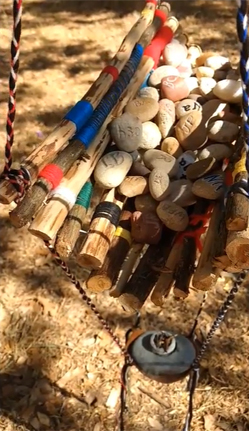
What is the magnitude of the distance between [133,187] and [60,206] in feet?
0.61

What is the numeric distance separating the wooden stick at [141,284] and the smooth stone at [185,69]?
0.53 metres

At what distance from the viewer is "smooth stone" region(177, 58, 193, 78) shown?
4.42 feet

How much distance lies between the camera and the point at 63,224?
3.11 feet

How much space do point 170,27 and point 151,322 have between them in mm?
1014

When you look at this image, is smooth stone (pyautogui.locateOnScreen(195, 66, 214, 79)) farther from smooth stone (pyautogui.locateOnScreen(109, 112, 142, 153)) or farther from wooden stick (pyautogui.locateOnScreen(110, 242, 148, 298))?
wooden stick (pyautogui.locateOnScreen(110, 242, 148, 298))

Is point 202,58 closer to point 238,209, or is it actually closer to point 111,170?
point 111,170

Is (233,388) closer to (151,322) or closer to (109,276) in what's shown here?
(151,322)

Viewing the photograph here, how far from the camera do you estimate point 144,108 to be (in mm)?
1178

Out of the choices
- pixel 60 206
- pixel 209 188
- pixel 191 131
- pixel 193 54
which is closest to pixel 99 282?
pixel 60 206

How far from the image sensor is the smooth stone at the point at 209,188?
987 millimetres

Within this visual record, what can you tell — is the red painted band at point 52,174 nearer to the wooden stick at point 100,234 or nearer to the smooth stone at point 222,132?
the wooden stick at point 100,234

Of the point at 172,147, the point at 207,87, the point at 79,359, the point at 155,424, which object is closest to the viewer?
the point at 172,147

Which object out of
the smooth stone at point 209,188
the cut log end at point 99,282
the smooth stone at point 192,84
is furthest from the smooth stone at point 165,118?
the cut log end at point 99,282

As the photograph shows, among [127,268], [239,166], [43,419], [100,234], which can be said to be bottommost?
[43,419]
